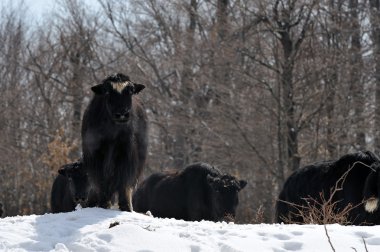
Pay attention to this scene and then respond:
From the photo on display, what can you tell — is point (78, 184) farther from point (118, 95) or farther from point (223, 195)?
point (118, 95)

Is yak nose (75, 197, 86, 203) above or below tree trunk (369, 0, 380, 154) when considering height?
below

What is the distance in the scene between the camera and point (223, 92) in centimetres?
2567

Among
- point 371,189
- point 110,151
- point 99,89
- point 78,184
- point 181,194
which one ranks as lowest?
point 181,194

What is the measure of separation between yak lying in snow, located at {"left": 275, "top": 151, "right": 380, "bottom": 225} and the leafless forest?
28.9 ft

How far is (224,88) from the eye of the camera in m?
25.0

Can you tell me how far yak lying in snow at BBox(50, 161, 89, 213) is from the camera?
14266mm

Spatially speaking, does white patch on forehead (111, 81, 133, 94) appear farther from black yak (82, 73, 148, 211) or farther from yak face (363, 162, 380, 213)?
yak face (363, 162, 380, 213)

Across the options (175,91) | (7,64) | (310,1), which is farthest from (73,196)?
(7,64)

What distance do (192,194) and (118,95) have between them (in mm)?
5584

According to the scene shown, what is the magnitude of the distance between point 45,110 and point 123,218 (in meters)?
27.9

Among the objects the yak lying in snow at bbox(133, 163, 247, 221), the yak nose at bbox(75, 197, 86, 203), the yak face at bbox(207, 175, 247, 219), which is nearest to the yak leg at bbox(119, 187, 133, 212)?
the yak nose at bbox(75, 197, 86, 203)

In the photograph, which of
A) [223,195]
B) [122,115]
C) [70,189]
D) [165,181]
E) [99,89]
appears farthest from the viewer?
[165,181]

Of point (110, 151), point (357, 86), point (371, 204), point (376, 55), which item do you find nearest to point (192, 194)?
point (371, 204)

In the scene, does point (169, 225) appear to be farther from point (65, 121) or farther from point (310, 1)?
point (65, 121)
